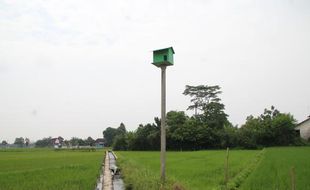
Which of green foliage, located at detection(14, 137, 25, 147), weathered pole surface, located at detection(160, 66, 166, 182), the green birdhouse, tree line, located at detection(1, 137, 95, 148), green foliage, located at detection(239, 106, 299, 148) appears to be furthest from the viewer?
green foliage, located at detection(14, 137, 25, 147)

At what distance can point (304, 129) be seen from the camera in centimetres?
5950

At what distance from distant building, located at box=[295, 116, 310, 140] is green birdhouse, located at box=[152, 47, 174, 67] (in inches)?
2115

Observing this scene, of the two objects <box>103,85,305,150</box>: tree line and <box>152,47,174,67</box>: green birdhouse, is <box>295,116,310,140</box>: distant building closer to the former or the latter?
<box>103,85,305,150</box>: tree line

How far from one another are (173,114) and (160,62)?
54217 millimetres

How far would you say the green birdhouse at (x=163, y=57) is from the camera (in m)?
10.3

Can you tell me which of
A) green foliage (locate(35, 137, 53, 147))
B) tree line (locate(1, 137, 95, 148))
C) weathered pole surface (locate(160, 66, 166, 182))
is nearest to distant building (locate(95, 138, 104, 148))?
tree line (locate(1, 137, 95, 148))

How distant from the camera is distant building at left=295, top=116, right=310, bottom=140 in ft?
193

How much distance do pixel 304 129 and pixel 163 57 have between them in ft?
181

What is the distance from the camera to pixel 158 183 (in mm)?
9695

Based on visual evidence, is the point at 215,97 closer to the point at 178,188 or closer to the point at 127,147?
the point at 127,147

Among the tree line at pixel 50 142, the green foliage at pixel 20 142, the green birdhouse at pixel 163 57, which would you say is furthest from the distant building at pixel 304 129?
the green foliage at pixel 20 142

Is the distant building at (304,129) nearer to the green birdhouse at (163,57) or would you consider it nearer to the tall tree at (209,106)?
the tall tree at (209,106)

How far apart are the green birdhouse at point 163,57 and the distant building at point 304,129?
176ft

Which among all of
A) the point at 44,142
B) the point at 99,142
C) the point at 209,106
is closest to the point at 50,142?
the point at 44,142
